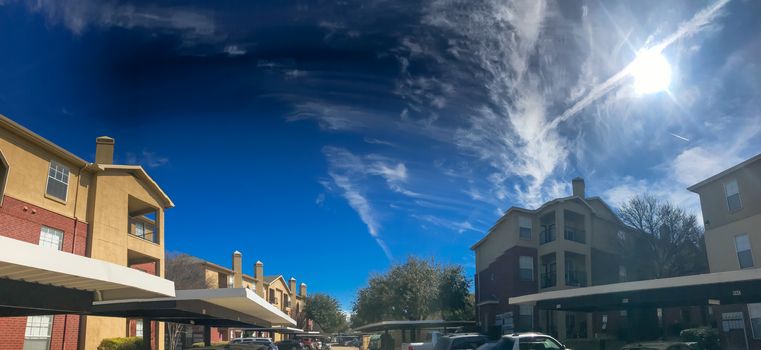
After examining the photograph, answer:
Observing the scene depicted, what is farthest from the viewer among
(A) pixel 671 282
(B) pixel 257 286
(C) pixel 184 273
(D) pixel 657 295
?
(B) pixel 257 286

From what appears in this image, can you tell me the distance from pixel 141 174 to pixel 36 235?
26.0ft

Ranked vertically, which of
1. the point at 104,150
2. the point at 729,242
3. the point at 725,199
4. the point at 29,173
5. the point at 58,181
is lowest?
the point at 729,242

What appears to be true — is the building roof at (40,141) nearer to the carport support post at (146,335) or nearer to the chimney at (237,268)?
the carport support post at (146,335)

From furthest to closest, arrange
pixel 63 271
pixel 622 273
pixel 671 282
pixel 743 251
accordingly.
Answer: pixel 622 273 → pixel 743 251 → pixel 671 282 → pixel 63 271

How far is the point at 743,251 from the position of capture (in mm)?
28062

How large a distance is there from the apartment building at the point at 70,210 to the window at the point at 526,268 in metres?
24.5

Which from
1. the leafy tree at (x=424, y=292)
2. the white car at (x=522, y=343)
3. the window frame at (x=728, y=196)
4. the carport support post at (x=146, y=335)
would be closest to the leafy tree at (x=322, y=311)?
the leafy tree at (x=424, y=292)

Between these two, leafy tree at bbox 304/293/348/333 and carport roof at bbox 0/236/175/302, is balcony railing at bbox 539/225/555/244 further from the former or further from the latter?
leafy tree at bbox 304/293/348/333

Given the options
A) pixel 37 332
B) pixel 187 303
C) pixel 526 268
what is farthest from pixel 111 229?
pixel 526 268

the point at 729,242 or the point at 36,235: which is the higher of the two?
the point at 36,235

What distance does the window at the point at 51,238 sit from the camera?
23047mm

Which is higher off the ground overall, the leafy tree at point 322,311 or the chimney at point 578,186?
the chimney at point 578,186

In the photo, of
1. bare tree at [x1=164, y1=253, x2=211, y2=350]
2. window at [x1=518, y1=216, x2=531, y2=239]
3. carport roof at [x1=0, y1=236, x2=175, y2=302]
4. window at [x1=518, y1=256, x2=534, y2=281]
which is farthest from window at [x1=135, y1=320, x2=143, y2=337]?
window at [x1=518, y1=216, x2=531, y2=239]

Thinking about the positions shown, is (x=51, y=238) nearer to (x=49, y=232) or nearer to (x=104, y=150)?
(x=49, y=232)
